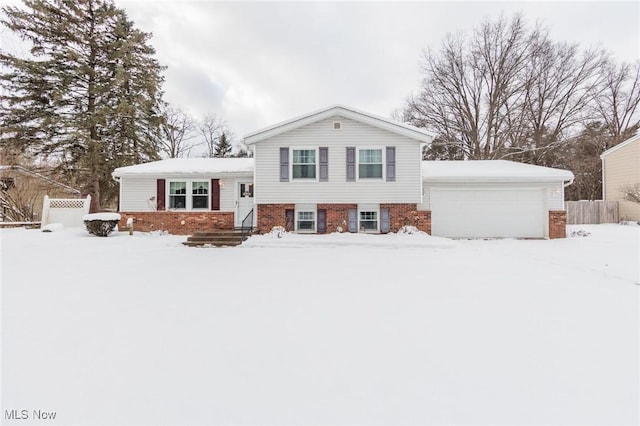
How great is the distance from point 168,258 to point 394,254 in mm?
6759

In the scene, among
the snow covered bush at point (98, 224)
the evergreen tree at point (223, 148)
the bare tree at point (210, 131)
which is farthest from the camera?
the bare tree at point (210, 131)

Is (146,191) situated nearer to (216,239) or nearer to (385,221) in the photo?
(216,239)

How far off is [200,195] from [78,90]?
46.2ft

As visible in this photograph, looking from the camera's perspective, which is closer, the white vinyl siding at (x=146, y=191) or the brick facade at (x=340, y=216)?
the brick facade at (x=340, y=216)

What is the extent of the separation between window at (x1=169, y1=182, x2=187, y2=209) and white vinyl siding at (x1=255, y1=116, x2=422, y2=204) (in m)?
4.15

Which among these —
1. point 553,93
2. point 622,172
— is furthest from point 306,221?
point 553,93

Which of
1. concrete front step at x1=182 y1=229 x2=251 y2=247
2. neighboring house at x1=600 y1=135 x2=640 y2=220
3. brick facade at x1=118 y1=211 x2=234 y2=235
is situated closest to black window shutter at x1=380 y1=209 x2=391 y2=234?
concrete front step at x1=182 y1=229 x2=251 y2=247

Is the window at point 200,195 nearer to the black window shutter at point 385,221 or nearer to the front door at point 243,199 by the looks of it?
the front door at point 243,199

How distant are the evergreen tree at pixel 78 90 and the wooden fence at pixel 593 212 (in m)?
29.6

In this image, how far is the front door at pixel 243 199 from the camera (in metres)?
13.6

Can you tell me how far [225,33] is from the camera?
15938 millimetres

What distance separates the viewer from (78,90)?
19.3m

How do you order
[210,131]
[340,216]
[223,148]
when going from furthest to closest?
[210,131], [223,148], [340,216]

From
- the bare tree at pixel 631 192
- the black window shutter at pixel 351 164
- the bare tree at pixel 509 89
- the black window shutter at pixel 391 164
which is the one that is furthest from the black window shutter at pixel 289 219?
the bare tree at pixel 631 192
